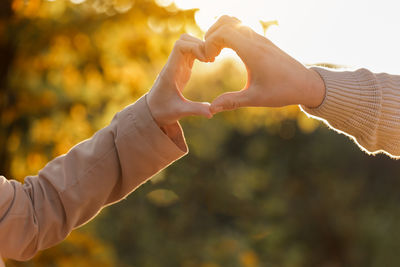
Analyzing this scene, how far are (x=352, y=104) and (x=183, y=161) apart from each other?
434cm

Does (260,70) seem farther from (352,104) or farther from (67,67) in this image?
(67,67)

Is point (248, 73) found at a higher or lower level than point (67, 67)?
higher

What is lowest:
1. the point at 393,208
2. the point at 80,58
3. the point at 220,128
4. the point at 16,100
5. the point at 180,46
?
the point at 393,208

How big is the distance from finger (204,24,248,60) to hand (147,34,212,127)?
22 mm

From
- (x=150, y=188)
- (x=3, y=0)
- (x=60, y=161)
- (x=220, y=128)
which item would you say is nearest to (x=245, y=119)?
(x=220, y=128)

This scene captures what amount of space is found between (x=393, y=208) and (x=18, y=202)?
21.5 ft

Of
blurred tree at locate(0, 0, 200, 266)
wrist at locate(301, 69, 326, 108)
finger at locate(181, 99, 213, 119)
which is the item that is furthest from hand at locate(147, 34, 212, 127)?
blurred tree at locate(0, 0, 200, 266)

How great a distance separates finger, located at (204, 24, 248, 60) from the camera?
3.09ft

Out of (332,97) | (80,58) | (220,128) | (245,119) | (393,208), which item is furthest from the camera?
(393,208)

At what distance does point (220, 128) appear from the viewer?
223 inches

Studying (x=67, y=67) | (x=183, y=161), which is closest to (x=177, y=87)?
(x=67, y=67)

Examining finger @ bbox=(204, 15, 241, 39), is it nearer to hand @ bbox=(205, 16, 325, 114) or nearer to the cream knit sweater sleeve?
hand @ bbox=(205, 16, 325, 114)

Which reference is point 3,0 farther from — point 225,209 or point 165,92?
point 225,209

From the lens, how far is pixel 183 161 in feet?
17.5
